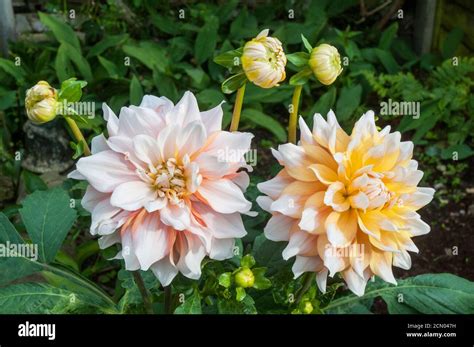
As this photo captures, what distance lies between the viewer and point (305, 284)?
1080 millimetres

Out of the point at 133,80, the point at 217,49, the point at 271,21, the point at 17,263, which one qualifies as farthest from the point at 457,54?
the point at 17,263

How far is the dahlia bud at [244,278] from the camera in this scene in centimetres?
101

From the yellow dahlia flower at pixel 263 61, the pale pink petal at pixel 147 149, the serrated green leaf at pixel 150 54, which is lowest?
the pale pink petal at pixel 147 149

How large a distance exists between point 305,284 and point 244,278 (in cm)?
11

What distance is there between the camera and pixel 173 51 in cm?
291

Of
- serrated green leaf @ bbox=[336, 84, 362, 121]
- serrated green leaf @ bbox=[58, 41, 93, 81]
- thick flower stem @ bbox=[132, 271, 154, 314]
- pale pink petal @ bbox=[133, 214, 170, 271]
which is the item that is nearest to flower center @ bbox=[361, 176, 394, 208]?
pale pink petal @ bbox=[133, 214, 170, 271]

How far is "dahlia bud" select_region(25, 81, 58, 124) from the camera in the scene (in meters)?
0.96

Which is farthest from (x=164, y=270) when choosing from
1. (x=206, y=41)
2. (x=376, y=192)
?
(x=206, y=41)

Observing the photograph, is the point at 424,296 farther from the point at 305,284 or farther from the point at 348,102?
the point at 348,102

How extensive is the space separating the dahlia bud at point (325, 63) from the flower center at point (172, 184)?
21 cm

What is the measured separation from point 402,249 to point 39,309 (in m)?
0.57

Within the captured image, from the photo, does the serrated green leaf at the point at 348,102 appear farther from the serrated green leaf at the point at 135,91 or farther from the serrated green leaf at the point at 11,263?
the serrated green leaf at the point at 11,263

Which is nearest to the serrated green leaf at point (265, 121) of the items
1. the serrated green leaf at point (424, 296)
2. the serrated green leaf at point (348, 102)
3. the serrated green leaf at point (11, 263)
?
the serrated green leaf at point (348, 102)

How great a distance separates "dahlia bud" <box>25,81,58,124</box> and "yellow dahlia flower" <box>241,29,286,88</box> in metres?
0.24
